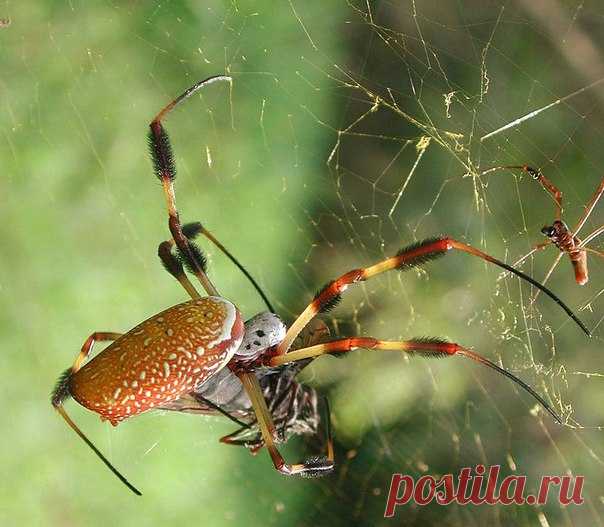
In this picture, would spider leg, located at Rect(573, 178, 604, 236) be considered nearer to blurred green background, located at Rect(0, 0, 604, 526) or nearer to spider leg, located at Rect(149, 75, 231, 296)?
blurred green background, located at Rect(0, 0, 604, 526)

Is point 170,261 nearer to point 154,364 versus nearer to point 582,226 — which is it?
point 154,364

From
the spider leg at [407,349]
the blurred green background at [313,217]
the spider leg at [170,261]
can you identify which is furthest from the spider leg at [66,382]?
the blurred green background at [313,217]

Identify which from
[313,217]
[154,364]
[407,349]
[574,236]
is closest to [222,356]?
[154,364]

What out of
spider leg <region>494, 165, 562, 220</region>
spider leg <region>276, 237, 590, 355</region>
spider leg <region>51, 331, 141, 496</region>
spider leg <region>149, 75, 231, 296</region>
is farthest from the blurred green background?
spider leg <region>51, 331, 141, 496</region>

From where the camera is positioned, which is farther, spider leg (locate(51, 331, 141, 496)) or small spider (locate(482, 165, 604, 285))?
spider leg (locate(51, 331, 141, 496))

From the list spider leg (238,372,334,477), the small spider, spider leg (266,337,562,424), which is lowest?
spider leg (238,372,334,477)

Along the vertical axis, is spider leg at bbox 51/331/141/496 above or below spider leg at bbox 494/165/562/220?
below

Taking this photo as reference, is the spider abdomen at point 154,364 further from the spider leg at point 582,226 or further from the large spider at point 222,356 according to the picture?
the spider leg at point 582,226
